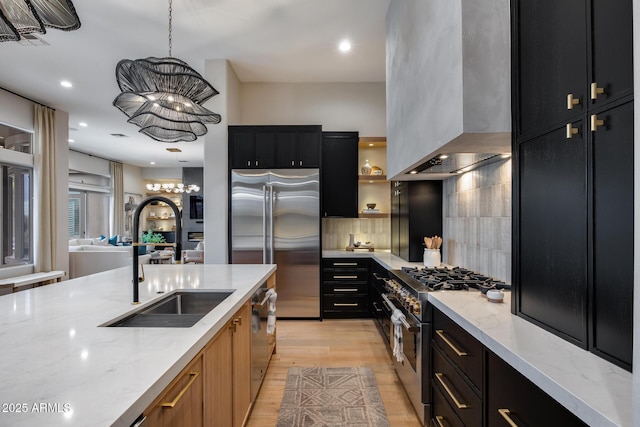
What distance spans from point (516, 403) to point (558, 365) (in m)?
0.22

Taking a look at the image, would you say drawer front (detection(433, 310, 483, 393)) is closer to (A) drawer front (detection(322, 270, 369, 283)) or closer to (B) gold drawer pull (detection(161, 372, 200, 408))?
(B) gold drawer pull (detection(161, 372, 200, 408))

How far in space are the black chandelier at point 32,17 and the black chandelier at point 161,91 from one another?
1.94 feet

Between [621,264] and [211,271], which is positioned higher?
[621,264]

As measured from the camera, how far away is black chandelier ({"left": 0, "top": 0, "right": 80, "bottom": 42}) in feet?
3.75

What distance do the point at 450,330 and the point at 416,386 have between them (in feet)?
2.26

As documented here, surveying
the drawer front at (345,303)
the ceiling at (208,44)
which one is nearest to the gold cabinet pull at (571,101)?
the ceiling at (208,44)

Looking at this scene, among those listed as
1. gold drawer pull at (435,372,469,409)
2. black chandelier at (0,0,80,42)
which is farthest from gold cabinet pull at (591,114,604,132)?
black chandelier at (0,0,80,42)

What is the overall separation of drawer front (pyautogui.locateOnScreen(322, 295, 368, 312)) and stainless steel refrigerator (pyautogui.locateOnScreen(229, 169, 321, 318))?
5.8 inches

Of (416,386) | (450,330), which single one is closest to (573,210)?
(450,330)

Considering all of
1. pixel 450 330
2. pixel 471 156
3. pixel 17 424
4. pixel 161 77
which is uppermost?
pixel 161 77

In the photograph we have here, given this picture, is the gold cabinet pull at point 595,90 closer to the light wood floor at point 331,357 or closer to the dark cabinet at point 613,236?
the dark cabinet at point 613,236

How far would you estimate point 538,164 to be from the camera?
1.30m

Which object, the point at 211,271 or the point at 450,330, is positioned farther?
the point at 211,271

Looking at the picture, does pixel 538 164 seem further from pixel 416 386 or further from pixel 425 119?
pixel 416 386
